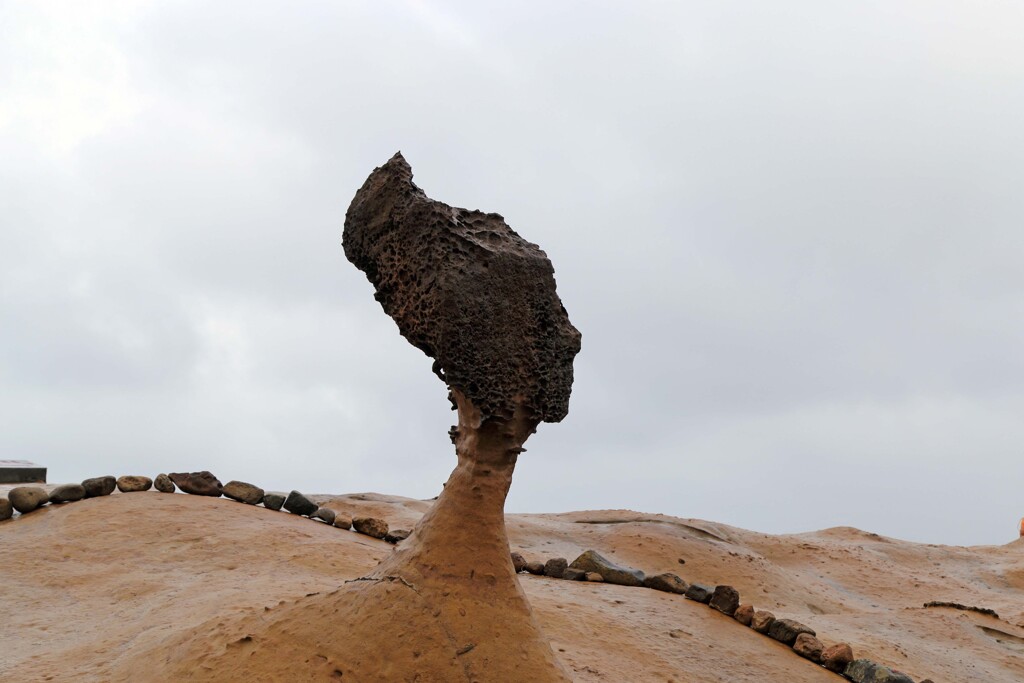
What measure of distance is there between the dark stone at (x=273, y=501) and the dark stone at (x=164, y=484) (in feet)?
2.33

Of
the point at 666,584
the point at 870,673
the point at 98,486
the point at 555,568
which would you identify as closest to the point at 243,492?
the point at 98,486

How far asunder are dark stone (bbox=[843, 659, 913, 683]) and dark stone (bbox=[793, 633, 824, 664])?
19 centimetres

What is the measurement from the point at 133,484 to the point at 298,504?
1.26 metres

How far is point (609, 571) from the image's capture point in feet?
21.7

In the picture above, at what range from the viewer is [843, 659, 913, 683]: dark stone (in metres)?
5.34

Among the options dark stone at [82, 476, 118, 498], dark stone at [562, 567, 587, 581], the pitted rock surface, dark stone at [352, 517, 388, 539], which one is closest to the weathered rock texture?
the pitted rock surface

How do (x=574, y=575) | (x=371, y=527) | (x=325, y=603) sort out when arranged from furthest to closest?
1. (x=371, y=527)
2. (x=574, y=575)
3. (x=325, y=603)

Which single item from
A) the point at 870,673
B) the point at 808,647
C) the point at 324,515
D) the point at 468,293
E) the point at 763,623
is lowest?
the point at 870,673

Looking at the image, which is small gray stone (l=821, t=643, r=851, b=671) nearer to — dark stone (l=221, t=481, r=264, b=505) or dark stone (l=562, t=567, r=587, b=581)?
dark stone (l=562, t=567, r=587, b=581)

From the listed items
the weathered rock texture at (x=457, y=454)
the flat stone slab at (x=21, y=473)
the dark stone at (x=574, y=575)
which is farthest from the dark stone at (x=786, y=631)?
the flat stone slab at (x=21, y=473)

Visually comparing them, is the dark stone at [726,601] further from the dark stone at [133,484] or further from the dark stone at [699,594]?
the dark stone at [133,484]

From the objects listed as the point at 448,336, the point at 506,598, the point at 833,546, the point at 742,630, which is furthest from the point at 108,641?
the point at 833,546

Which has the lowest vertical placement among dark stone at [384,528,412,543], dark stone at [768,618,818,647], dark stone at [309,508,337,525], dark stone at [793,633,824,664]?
dark stone at [793,633,824,664]

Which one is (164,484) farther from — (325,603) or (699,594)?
(699,594)
